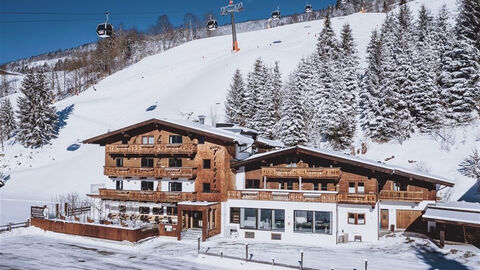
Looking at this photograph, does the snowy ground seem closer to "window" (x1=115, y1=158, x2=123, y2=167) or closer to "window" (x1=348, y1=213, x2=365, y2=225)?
"window" (x1=348, y1=213, x2=365, y2=225)

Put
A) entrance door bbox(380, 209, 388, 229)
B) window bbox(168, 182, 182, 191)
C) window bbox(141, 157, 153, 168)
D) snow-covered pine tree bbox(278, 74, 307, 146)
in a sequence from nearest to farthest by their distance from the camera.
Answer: entrance door bbox(380, 209, 388, 229)
window bbox(168, 182, 182, 191)
window bbox(141, 157, 153, 168)
snow-covered pine tree bbox(278, 74, 307, 146)

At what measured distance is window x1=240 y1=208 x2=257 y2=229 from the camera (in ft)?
111

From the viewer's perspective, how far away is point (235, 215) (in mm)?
34906

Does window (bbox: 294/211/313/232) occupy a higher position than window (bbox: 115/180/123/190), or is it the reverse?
window (bbox: 115/180/123/190)

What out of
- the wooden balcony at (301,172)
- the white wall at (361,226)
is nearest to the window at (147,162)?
the wooden balcony at (301,172)

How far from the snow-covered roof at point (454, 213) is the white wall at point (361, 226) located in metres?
→ 4.13

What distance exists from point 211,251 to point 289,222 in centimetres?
747

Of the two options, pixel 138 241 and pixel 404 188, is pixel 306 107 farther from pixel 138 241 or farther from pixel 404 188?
pixel 138 241


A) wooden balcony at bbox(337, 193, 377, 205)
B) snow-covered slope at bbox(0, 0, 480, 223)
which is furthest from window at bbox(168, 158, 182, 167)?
snow-covered slope at bbox(0, 0, 480, 223)

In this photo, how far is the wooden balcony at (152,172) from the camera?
118ft

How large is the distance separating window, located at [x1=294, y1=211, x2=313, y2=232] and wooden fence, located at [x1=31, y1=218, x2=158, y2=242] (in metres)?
12.5

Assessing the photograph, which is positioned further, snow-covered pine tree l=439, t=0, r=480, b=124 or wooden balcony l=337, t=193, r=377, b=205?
snow-covered pine tree l=439, t=0, r=480, b=124

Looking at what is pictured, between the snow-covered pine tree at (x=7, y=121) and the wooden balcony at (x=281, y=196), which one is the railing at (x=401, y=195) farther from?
the snow-covered pine tree at (x=7, y=121)

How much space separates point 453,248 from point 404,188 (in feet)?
24.9
